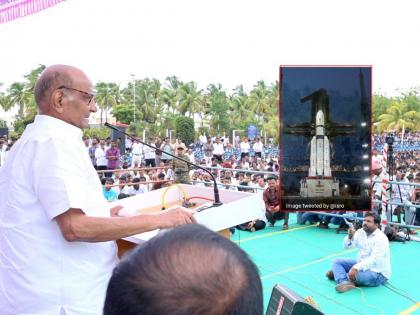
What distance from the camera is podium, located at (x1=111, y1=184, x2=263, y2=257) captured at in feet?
5.35

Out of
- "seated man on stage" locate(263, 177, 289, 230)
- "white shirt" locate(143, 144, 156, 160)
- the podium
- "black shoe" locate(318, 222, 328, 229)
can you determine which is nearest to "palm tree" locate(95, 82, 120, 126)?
"white shirt" locate(143, 144, 156, 160)

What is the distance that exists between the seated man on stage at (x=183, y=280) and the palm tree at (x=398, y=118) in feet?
135

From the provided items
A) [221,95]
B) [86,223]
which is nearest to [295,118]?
[86,223]

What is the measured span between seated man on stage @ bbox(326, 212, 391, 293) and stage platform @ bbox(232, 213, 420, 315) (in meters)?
0.09

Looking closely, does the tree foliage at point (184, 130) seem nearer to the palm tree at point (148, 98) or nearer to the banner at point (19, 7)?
the palm tree at point (148, 98)

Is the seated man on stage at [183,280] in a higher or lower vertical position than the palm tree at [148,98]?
lower

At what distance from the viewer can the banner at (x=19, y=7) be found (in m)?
6.03

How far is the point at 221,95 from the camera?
48812 millimetres

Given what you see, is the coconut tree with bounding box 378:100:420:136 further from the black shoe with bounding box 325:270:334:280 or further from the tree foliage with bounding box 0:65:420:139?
the black shoe with bounding box 325:270:334:280

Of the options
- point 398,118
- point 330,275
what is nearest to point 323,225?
point 330,275

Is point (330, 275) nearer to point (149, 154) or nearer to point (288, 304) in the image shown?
point (288, 304)

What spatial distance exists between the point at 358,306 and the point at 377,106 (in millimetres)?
40276

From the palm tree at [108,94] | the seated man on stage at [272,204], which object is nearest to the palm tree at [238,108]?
the palm tree at [108,94]

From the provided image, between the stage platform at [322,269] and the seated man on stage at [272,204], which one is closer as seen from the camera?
the stage platform at [322,269]
